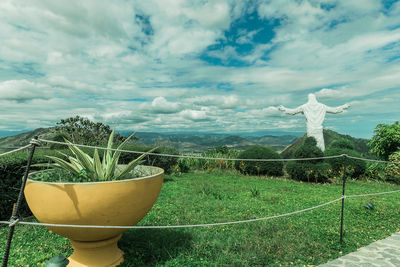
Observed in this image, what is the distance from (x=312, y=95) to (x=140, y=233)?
45.8 ft

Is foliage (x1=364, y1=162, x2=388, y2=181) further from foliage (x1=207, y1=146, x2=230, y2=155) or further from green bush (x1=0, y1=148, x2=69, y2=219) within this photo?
green bush (x1=0, y1=148, x2=69, y2=219)

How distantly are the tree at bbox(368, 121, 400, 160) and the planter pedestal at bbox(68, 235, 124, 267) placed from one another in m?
13.8

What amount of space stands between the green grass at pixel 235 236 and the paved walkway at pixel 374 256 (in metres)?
0.14

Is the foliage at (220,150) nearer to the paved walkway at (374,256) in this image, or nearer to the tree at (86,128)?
the tree at (86,128)

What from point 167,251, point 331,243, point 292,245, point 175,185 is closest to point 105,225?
point 167,251

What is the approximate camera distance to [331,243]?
12.2 feet

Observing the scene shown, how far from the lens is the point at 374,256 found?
3379 millimetres

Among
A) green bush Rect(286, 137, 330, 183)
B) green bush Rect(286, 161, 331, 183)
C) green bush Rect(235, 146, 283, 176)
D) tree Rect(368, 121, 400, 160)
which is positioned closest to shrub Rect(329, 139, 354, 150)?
tree Rect(368, 121, 400, 160)

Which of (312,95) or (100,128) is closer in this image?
(312,95)

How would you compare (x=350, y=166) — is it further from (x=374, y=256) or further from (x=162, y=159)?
(x=374, y=256)

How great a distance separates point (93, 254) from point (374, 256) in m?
→ 3.72

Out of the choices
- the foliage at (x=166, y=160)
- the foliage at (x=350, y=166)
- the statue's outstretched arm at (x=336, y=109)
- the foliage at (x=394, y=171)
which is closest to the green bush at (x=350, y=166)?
the foliage at (x=350, y=166)

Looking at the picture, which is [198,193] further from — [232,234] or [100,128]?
[100,128]

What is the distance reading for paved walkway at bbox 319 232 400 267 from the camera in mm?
3138
